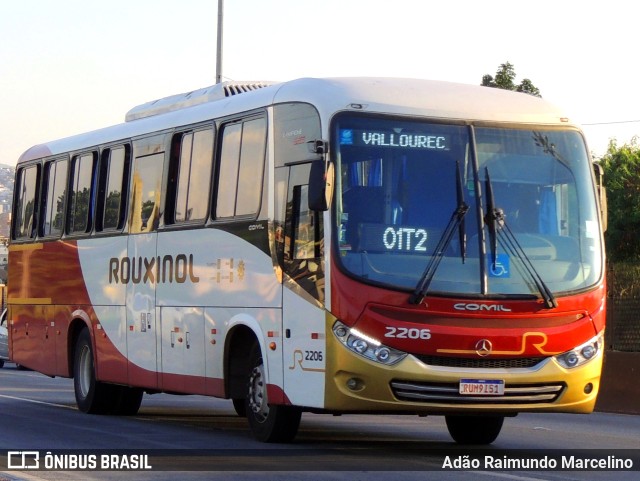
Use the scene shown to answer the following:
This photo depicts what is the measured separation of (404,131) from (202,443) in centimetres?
383

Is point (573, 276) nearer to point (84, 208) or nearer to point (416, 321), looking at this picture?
point (416, 321)

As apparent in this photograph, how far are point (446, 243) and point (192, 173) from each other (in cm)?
426

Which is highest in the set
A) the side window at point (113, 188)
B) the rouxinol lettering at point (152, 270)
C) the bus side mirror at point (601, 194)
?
the side window at point (113, 188)

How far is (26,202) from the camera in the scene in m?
21.7

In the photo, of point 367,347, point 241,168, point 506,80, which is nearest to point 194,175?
point 241,168

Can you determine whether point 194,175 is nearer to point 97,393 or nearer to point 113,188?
point 113,188

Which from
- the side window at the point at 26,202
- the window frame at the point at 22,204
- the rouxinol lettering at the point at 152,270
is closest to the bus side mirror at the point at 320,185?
the rouxinol lettering at the point at 152,270

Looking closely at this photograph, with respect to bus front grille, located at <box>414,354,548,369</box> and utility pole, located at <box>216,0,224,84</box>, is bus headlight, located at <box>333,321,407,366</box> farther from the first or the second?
utility pole, located at <box>216,0,224,84</box>

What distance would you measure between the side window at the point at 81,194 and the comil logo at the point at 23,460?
6288mm

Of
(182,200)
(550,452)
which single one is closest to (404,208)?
(550,452)

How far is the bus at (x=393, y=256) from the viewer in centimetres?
1252

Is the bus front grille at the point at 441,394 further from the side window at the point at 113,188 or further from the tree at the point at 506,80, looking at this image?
the tree at the point at 506,80

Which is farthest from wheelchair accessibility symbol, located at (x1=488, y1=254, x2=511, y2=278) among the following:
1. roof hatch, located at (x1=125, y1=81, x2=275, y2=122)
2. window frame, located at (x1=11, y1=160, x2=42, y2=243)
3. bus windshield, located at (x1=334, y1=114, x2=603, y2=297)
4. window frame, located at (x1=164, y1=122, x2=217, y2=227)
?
window frame, located at (x1=11, y1=160, x2=42, y2=243)

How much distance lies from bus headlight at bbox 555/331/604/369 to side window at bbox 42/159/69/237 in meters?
9.28
